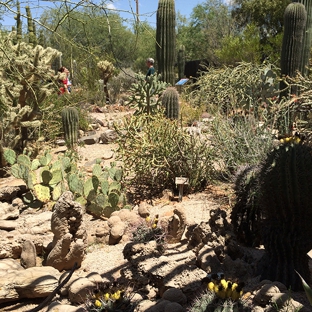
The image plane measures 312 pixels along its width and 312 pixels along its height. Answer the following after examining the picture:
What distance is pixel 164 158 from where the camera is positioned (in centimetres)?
609

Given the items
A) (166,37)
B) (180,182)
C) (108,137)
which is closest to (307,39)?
(166,37)

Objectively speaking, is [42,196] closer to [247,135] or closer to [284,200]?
[247,135]

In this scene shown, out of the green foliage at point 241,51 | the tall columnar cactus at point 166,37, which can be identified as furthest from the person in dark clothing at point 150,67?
the green foliage at point 241,51

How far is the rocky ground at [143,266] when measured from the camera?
2967 mm

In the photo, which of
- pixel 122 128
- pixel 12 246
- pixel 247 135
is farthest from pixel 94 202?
pixel 247 135

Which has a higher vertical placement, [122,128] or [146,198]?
[122,128]

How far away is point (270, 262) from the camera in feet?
10.7

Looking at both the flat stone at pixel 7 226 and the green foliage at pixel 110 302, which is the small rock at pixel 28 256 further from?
the green foliage at pixel 110 302

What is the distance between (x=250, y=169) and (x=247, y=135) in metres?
1.59

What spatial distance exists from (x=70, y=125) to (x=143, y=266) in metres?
5.99

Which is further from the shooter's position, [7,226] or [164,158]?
[164,158]

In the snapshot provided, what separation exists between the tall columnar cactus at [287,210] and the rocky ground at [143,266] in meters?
0.21

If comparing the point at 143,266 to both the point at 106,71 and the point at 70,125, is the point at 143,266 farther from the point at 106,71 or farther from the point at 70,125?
the point at 106,71

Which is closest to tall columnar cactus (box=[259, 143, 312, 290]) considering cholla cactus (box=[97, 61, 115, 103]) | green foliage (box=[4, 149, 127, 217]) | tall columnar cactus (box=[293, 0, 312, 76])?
green foliage (box=[4, 149, 127, 217])
